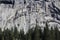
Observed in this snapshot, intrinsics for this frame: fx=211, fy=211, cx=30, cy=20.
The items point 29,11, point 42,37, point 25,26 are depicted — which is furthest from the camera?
point 29,11

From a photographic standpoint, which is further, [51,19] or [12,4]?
[12,4]

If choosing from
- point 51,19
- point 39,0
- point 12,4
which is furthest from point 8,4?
point 51,19

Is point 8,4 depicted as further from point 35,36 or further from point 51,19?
point 35,36

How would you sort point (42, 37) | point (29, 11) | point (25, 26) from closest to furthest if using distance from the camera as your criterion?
point (42, 37) < point (25, 26) < point (29, 11)

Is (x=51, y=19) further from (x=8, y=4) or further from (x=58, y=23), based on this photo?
(x=8, y=4)

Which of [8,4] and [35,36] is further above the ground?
[8,4]

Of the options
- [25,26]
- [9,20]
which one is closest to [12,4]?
[9,20]
